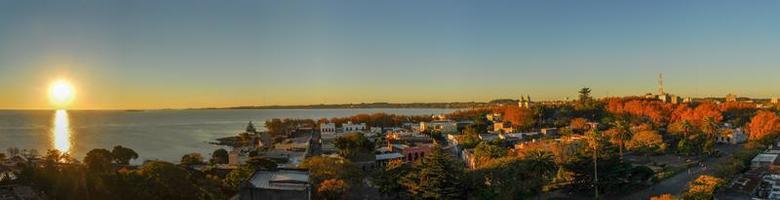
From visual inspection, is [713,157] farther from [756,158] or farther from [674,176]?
Answer: [674,176]

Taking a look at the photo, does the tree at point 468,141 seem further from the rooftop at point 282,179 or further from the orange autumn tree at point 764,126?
the orange autumn tree at point 764,126

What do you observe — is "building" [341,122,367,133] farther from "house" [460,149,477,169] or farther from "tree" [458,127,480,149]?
"house" [460,149,477,169]

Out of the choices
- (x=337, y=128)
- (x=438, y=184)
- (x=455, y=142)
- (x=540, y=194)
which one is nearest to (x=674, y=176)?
(x=540, y=194)

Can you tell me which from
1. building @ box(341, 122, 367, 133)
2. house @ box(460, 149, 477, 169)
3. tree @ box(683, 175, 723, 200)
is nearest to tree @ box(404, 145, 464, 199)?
tree @ box(683, 175, 723, 200)

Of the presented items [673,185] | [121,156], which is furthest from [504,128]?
[121,156]

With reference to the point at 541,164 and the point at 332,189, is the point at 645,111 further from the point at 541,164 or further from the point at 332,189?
the point at 332,189
